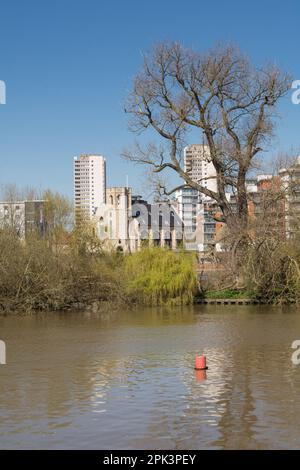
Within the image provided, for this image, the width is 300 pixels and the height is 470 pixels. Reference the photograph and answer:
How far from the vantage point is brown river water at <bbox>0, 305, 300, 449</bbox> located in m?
11.7

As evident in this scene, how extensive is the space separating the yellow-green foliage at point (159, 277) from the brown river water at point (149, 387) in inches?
331

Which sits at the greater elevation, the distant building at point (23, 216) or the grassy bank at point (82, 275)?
the distant building at point (23, 216)

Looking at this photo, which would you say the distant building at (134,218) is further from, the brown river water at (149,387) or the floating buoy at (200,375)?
the floating buoy at (200,375)

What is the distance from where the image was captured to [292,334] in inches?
965

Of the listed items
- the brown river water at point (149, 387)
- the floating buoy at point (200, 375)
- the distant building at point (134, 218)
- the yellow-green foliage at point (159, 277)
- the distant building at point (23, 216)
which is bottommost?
the brown river water at point (149, 387)

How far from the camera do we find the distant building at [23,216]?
3900 cm

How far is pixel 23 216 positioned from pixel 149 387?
36.2 meters

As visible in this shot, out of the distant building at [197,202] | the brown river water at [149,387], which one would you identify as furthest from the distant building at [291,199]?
the brown river water at [149,387]

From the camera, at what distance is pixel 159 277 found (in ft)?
121

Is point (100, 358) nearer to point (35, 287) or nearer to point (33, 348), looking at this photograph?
point (33, 348)

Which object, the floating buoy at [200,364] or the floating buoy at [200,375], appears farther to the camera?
the floating buoy at [200,364]

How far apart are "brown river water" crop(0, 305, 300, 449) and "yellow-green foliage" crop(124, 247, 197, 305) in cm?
840

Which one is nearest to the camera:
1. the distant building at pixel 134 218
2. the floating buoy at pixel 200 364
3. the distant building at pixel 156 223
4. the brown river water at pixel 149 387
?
the brown river water at pixel 149 387

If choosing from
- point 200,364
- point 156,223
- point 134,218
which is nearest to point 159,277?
point 200,364
